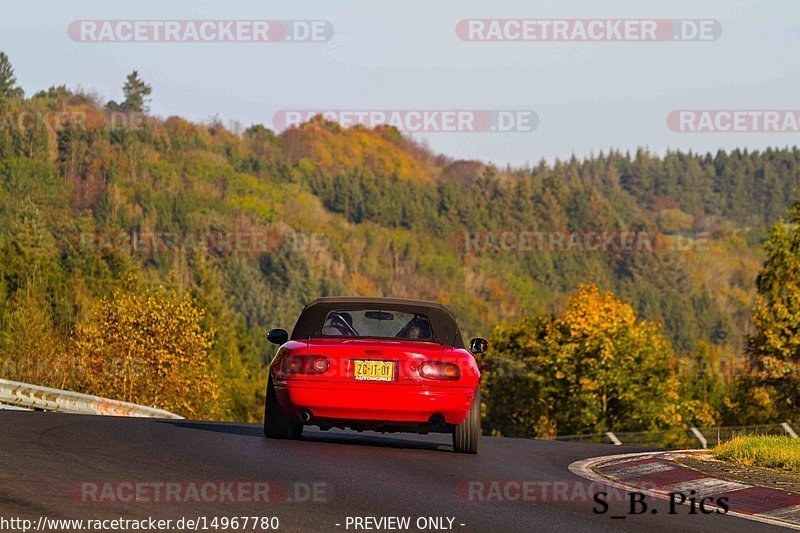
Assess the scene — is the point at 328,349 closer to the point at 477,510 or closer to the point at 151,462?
the point at 151,462

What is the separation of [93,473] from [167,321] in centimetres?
6167

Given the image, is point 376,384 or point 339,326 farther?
point 339,326

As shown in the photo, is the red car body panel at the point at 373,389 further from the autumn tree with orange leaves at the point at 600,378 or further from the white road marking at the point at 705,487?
the autumn tree with orange leaves at the point at 600,378

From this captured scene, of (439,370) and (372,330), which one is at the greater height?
(372,330)

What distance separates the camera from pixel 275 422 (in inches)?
520

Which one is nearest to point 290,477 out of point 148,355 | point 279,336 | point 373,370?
point 373,370

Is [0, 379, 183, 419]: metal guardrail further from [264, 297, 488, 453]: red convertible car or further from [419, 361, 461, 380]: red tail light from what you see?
[419, 361, 461, 380]: red tail light

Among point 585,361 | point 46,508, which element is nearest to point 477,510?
point 46,508

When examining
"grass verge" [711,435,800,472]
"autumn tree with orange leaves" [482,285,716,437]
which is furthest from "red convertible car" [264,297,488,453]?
"autumn tree with orange leaves" [482,285,716,437]

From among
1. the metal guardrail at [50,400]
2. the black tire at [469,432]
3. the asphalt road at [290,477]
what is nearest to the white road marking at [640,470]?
the asphalt road at [290,477]

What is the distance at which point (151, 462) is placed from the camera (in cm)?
1045

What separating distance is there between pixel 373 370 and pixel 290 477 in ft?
8.86

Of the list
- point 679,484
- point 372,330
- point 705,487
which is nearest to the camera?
point 705,487

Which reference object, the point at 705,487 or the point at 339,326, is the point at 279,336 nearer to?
the point at 339,326
